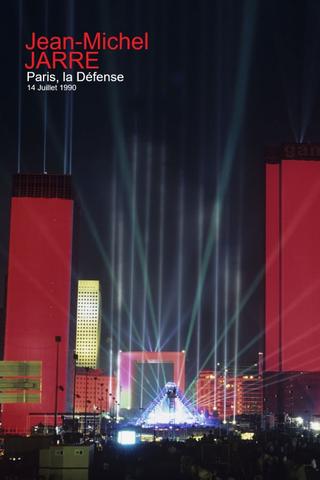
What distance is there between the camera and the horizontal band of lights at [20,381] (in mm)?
55812

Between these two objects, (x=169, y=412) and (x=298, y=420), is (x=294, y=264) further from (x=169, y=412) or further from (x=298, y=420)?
(x=169, y=412)

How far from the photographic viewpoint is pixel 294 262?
108250 mm

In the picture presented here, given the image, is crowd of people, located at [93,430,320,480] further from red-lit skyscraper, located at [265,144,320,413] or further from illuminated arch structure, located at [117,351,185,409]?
illuminated arch structure, located at [117,351,185,409]

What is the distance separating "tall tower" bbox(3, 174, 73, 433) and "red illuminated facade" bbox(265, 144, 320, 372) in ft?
83.1

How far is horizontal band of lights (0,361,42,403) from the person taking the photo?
183 feet

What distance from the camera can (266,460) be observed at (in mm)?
36656

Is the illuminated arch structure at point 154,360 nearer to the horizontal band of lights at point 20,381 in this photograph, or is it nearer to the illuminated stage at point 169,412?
the illuminated stage at point 169,412

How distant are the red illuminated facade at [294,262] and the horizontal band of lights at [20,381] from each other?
55836 millimetres

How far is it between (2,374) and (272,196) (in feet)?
195

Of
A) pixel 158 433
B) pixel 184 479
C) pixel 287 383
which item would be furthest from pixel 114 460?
pixel 287 383

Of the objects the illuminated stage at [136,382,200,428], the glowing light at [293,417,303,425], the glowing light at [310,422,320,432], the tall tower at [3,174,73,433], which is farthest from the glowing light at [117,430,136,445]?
the glowing light at [293,417,303,425]

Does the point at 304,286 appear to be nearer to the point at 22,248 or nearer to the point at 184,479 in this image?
the point at 22,248

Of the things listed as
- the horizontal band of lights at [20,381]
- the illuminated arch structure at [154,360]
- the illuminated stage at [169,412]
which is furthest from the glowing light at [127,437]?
the illuminated arch structure at [154,360]

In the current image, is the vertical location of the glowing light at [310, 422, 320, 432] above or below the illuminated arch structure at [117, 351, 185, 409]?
below
